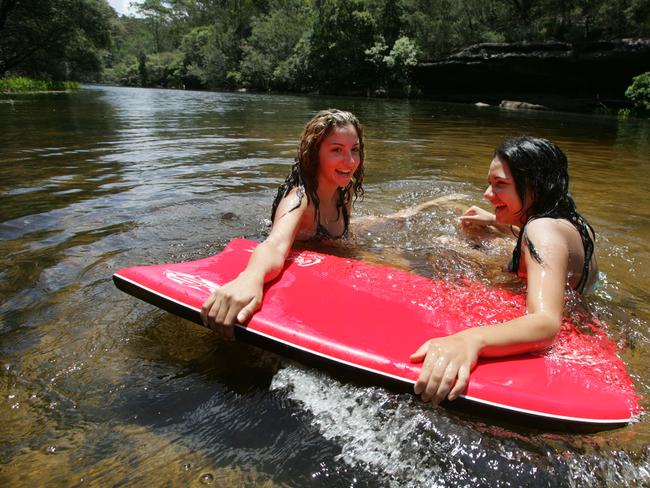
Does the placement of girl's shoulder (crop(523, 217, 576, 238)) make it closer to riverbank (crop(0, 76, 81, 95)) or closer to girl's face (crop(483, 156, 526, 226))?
girl's face (crop(483, 156, 526, 226))

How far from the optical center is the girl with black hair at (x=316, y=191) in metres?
2.54

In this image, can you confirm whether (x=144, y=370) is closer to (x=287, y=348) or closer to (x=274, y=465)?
(x=287, y=348)

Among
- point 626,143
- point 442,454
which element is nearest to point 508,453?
point 442,454

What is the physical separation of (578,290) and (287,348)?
1644 mm

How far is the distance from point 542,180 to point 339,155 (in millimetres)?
1246

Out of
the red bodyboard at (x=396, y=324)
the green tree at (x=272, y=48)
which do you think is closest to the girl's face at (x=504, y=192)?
the red bodyboard at (x=396, y=324)

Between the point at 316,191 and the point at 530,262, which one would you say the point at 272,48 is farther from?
the point at 530,262

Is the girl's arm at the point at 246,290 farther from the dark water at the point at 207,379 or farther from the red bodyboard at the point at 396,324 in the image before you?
the dark water at the point at 207,379

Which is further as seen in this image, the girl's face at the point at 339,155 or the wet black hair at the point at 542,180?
the girl's face at the point at 339,155

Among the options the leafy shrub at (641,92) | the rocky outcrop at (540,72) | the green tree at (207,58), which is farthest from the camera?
the green tree at (207,58)

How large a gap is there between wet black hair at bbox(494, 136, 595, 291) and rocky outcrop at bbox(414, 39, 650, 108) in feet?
81.9

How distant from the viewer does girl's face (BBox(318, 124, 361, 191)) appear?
119 inches

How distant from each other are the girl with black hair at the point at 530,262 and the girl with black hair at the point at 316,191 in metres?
0.96

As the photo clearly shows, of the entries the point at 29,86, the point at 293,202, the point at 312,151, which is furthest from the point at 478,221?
the point at 29,86
